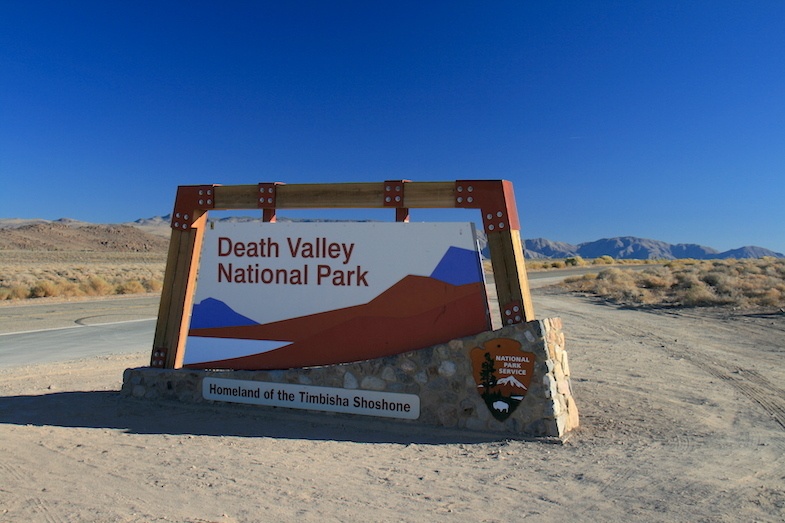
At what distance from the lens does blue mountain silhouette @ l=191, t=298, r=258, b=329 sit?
24.1ft

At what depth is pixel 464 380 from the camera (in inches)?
242

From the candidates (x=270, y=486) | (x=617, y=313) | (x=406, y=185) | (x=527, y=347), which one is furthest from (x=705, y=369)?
(x=617, y=313)

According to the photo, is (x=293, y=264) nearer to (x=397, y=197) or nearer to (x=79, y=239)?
(x=397, y=197)

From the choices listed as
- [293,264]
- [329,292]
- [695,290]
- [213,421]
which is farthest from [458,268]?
[695,290]

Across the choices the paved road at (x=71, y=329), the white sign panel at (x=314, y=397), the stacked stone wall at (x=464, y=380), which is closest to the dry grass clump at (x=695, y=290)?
the stacked stone wall at (x=464, y=380)

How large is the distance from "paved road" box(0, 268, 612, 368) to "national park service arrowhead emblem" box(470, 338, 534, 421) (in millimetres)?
8538

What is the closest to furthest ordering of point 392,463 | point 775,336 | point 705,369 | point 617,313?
point 392,463
point 705,369
point 775,336
point 617,313

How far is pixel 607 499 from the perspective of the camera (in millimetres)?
4375

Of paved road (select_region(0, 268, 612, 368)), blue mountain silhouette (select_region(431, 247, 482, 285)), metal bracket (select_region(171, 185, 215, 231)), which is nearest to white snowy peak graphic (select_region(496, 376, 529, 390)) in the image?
blue mountain silhouette (select_region(431, 247, 482, 285))

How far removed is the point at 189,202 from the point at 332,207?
1876 mm

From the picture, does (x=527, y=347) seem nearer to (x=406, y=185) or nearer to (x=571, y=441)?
(x=571, y=441)

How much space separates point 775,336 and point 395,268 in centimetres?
1069

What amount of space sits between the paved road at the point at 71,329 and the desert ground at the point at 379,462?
3.72 metres

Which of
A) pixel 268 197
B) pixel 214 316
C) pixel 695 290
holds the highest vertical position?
pixel 695 290
